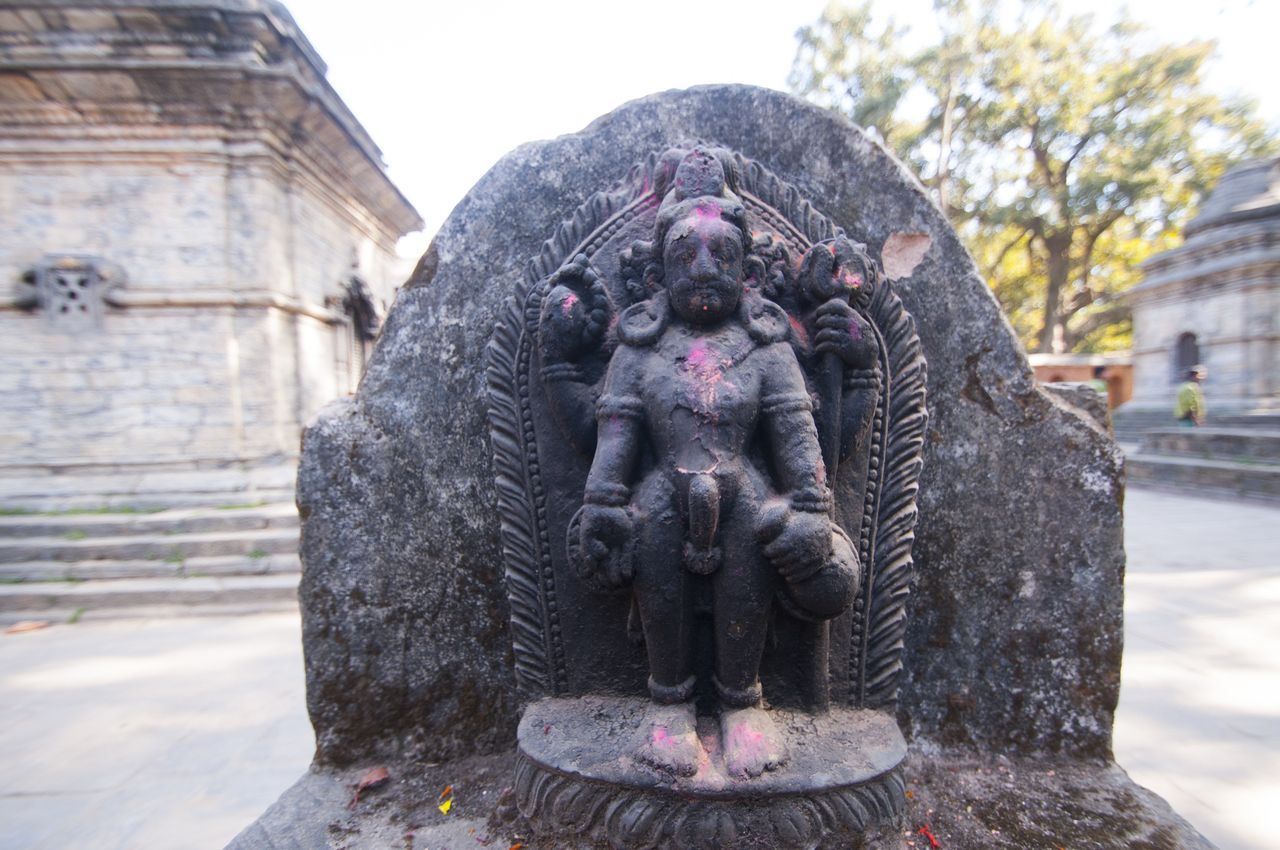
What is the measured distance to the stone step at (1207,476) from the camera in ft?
24.9

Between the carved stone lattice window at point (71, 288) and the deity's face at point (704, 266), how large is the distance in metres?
6.18

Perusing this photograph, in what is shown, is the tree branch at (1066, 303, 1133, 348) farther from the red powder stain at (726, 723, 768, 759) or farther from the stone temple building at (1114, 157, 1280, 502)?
the red powder stain at (726, 723, 768, 759)

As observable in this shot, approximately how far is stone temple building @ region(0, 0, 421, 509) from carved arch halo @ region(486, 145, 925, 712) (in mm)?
4795

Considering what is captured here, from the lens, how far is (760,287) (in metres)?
1.66

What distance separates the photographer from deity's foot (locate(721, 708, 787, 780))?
4.33 ft

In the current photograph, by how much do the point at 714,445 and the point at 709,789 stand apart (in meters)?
0.67

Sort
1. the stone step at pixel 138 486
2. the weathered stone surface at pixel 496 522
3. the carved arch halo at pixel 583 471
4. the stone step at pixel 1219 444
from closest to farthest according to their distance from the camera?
1. the carved arch halo at pixel 583 471
2. the weathered stone surface at pixel 496 522
3. the stone step at pixel 138 486
4. the stone step at pixel 1219 444

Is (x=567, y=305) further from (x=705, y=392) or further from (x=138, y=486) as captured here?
(x=138, y=486)

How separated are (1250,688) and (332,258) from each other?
7.97 m

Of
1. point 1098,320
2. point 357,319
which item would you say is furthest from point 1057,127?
point 357,319

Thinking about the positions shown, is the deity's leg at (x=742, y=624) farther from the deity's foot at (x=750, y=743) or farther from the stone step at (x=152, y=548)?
the stone step at (x=152, y=548)

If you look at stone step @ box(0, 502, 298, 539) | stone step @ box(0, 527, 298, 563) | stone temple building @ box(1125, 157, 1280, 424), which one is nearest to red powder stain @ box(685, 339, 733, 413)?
stone step @ box(0, 527, 298, 563)

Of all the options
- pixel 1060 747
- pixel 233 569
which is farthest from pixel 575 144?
pixel 233 569

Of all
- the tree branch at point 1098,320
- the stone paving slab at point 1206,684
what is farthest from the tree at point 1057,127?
the stone paving slab at point 1206,684
